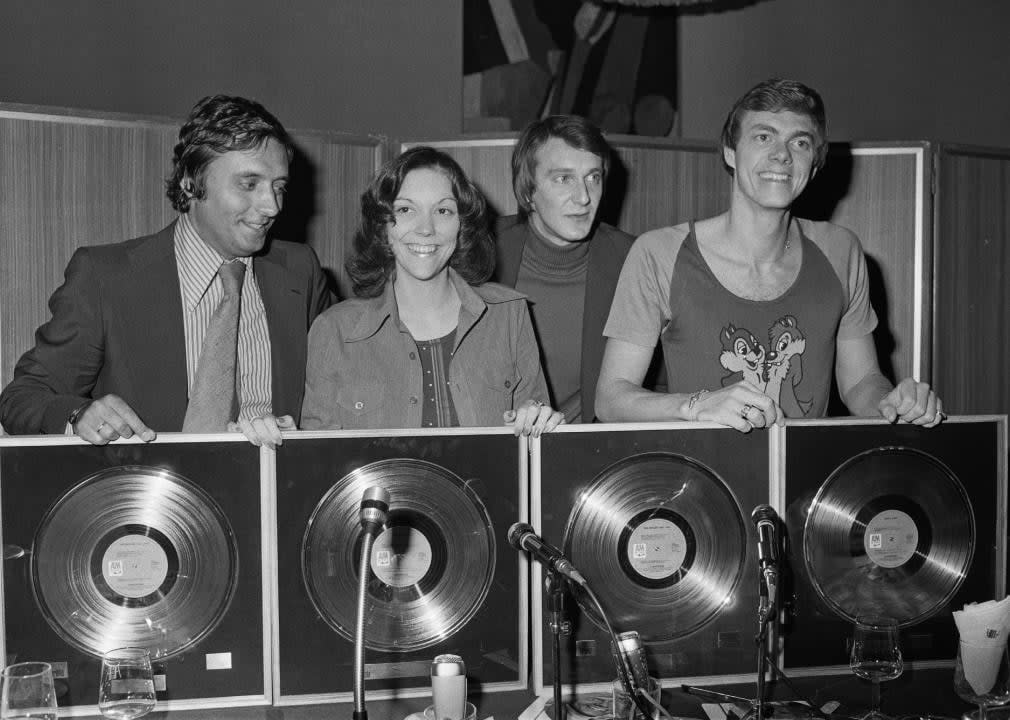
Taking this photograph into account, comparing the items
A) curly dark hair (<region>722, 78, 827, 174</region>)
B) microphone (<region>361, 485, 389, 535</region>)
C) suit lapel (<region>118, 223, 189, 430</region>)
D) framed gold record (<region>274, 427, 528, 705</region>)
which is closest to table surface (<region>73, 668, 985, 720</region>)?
framed gold record (<region>274, 427, 528, 705</region>)

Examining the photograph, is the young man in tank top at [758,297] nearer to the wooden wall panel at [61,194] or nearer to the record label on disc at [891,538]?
the record label on disc at [891,538]

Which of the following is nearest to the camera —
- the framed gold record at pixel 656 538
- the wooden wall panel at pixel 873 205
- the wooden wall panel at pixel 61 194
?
the framed gold record at pixel 656 538

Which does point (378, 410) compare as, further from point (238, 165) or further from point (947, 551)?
point (947, 551)

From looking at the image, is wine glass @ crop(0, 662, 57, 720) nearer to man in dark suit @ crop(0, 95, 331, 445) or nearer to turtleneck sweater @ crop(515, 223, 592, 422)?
man in dark suit @ crop(0, 95, 331, 445)

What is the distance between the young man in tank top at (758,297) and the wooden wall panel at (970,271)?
4.00ft

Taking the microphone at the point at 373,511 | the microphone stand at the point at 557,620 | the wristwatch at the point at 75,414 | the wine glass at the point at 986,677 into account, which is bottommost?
the wine glass at the point at 986,677

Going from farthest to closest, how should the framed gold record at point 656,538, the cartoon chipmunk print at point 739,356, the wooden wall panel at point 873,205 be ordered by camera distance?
the wooden wall panel at point 873,205, the cartoon chipmunk print at point 739,356, the framed gold record at point 656,538

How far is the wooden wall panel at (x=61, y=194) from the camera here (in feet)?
9.10

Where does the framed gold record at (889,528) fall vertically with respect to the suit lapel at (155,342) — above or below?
below

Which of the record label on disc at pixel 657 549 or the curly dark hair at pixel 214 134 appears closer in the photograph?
the record label on disc at pixel 657 549

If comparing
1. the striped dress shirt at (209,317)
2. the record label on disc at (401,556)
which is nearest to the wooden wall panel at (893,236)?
the striped dress shirt at (209,317)

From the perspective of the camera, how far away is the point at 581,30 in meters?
4.50

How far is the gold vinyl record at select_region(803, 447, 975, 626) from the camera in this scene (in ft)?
6.21

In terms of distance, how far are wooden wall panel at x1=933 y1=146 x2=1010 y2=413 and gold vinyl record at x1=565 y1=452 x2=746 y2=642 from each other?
1768mm
